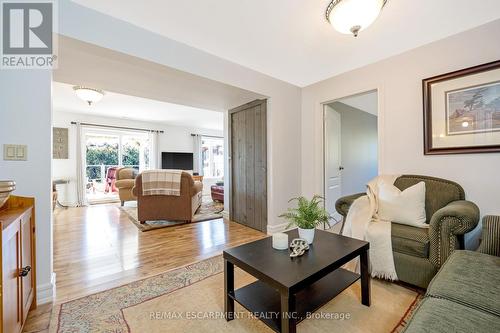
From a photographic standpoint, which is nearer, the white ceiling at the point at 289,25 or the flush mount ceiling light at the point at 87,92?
the white ceiling at the point at 289,25

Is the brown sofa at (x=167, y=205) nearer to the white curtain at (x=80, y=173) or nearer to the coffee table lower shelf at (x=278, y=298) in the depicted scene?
the coffee table lower shelf at (x=278, y=298)

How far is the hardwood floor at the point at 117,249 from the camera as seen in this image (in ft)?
6.01

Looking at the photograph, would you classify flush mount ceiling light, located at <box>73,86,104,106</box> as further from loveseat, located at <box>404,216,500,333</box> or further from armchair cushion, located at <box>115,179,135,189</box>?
loveseat, located at <box>404,216,500,333</box>

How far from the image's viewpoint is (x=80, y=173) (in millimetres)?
5402

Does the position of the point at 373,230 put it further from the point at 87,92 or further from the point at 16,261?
the point at 87,92

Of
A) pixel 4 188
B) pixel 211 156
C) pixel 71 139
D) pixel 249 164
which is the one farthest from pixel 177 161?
pixel 4 188

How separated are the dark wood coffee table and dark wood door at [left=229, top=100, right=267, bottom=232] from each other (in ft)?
5.59

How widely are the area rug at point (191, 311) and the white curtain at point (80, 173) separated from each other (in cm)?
470

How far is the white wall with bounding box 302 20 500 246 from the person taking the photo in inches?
76.3

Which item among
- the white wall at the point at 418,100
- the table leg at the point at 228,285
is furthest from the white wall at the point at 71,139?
the table leg at the point at 228,285

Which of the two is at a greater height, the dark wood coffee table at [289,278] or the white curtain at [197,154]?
the white curtain at [197,154]

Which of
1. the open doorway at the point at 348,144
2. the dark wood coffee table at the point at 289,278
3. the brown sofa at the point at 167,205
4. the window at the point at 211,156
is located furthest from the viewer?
the window at the point at 211,156

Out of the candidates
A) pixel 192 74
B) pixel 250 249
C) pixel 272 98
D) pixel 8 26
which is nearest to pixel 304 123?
pixel 272 98

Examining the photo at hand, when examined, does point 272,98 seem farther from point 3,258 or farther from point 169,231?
point 3,258
